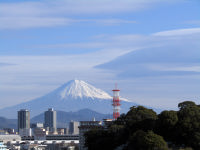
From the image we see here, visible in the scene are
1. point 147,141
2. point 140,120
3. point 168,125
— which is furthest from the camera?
point 140,120

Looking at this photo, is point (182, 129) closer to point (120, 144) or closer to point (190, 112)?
point (190, 112)

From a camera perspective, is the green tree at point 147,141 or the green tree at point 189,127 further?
the green tree at point 189,127

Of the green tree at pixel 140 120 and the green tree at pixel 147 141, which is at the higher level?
the green tree at pixel 140 120

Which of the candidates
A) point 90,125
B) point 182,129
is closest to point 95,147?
point 182,129

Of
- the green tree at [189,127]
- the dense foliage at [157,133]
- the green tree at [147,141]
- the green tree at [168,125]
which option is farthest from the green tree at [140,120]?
the green tree at [147,141]

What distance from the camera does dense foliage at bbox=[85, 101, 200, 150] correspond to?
89319 millimetres

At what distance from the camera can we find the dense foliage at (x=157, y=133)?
89.3 m

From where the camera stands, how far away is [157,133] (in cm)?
9581

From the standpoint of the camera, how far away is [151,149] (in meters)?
87.6

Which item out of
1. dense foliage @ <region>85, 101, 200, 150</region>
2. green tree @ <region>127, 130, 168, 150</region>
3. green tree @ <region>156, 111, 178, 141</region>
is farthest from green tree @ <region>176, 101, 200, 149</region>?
green tree @ <region>127, 130, 168, 150</region>

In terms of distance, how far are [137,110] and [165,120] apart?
19.4m

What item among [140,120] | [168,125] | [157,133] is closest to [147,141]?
[168,125]

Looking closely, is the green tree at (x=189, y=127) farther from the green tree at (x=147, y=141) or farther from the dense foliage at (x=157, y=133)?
the green tree at (x=147, y=141)

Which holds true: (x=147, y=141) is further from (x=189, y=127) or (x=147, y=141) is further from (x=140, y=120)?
(x=140, y=120)
